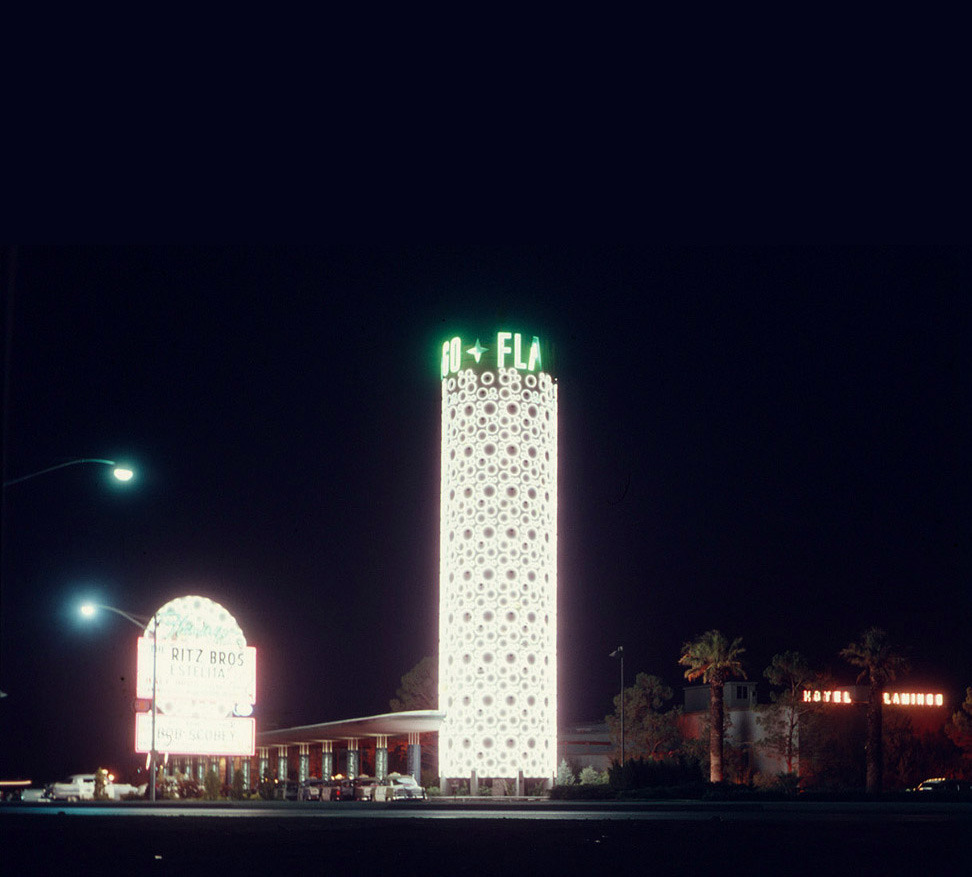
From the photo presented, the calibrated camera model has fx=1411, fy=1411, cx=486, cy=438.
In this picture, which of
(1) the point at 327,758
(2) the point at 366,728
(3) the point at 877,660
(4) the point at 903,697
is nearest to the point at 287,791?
(2) the point at 366,728

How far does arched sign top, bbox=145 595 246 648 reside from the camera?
68625 mm

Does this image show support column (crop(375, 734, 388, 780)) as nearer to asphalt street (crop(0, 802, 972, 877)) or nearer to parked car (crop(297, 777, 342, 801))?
parked car (crop(297, 777, 342, 801))

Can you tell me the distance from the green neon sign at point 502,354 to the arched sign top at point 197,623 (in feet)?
65.2

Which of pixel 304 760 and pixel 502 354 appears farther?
pixel 304 760

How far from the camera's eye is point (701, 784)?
4966cm

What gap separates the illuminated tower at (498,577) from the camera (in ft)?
183

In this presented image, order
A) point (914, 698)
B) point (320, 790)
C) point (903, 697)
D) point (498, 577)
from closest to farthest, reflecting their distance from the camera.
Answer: point (498, 577), point (320, 790), point (903, 697), point (914, 698)

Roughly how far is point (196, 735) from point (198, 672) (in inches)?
128

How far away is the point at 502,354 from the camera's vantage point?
5766 cm

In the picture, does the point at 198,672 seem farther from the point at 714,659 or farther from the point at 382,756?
the point at 714,659

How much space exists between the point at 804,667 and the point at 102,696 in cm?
5810

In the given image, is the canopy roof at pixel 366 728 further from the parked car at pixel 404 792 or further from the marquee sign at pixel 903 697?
the marquee sign at pixel 903 697

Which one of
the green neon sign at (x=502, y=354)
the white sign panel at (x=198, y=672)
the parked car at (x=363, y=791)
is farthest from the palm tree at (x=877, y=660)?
the white sign panel at (x=198, y=672)

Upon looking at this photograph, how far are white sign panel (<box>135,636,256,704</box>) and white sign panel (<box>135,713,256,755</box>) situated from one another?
1182 millimetres
